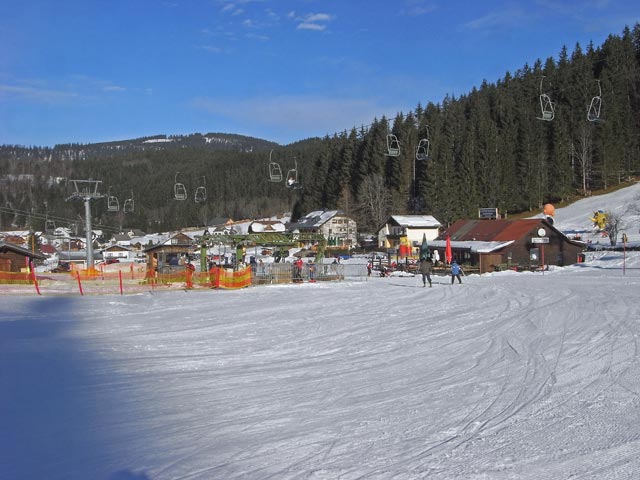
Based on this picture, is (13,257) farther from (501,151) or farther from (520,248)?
(501,151)

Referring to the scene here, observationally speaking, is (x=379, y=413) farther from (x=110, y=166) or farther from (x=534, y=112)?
(x=110, y=166)

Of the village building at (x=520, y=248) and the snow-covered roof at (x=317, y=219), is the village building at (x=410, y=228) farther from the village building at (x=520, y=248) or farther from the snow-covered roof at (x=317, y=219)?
the village building at (x=520, y=248)

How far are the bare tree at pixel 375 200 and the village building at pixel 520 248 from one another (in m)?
40.5

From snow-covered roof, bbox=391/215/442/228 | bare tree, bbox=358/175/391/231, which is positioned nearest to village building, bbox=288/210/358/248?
bare tree, bbox=358/175/391/231

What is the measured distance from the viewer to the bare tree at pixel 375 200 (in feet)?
300

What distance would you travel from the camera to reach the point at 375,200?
309 ft

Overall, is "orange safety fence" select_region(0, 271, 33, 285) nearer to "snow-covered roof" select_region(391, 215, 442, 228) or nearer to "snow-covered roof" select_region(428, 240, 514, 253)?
"snow-covered roof" select_region(428, 240, 514, 253)

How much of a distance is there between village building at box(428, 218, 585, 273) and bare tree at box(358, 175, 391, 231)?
133 feet

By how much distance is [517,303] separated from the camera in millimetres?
20828

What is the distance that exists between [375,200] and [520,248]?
48202mm

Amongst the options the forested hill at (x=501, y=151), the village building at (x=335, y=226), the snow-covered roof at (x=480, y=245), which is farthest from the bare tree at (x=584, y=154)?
the snow-covered roof at (x=480, y=245)

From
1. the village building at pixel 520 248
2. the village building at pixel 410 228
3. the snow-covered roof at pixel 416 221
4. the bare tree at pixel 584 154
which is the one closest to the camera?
the village building at pixel 520 248

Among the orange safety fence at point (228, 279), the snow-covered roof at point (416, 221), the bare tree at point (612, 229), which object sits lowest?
the orange safety fence at point (228, 279)

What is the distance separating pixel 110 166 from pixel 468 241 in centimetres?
13182
